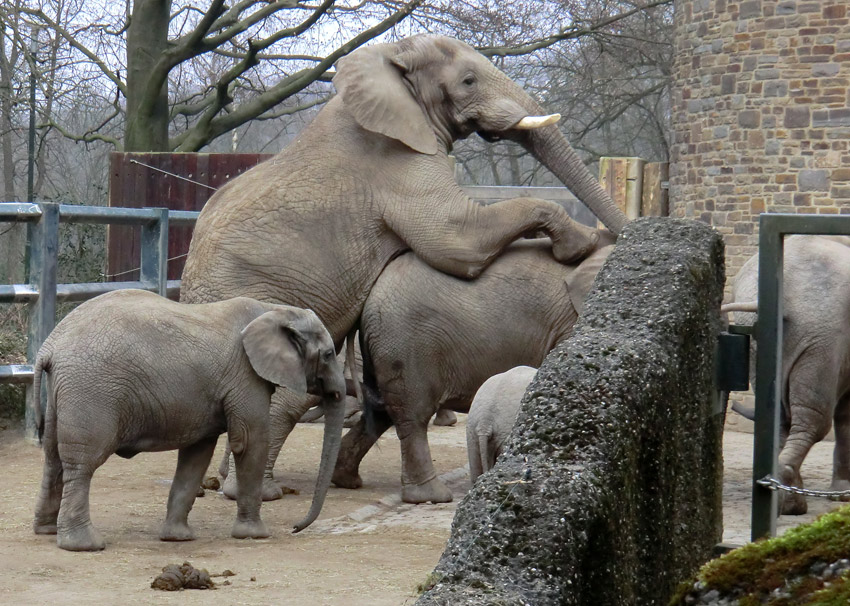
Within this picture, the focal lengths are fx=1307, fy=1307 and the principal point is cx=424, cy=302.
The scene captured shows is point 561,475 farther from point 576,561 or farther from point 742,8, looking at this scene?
point 742,8

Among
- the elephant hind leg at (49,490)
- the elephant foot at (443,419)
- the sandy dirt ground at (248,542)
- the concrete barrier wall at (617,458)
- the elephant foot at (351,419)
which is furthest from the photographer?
the elephant foot at (443,419)

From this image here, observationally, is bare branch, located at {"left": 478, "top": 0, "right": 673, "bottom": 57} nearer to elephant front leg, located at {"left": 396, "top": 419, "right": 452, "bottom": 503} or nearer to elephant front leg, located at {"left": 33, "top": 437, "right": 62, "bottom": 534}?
elephant front leg, located at {"left": 396, "top": 419, "right": 452, "bottom": 503}

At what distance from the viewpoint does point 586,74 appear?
2897 centimetres

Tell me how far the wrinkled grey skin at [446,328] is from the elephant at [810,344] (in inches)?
44.6

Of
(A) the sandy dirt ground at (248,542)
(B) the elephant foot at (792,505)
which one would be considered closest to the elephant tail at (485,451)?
(A) the sandy dirt ground at (248,542)

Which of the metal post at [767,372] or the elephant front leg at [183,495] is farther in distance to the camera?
the elephant front leg at [183,495]

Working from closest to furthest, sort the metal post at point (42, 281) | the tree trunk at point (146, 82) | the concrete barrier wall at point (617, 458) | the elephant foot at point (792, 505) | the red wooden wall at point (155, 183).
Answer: the concrete barrier wall at point (617, 458), the elephant foot at point (792, 505), the metal post at point (42, 281), the red wooden wall at point (155, 183), the tree trunk at point (146, 82)

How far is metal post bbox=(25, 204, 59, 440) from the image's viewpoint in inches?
356

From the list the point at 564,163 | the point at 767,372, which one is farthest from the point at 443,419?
the point at 767,372

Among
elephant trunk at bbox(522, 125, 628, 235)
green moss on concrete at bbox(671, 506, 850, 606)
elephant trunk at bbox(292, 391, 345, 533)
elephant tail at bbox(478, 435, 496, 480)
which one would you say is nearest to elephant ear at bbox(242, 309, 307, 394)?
elephant trunk at bbox(292, 391, 345, 533)

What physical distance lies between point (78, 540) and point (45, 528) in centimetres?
42

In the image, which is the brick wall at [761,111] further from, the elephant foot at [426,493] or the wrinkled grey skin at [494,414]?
the wrinkled grey skin at [494,414]

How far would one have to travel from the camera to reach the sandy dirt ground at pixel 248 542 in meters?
5.17

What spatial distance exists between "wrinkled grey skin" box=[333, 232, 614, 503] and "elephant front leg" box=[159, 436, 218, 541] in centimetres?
167
